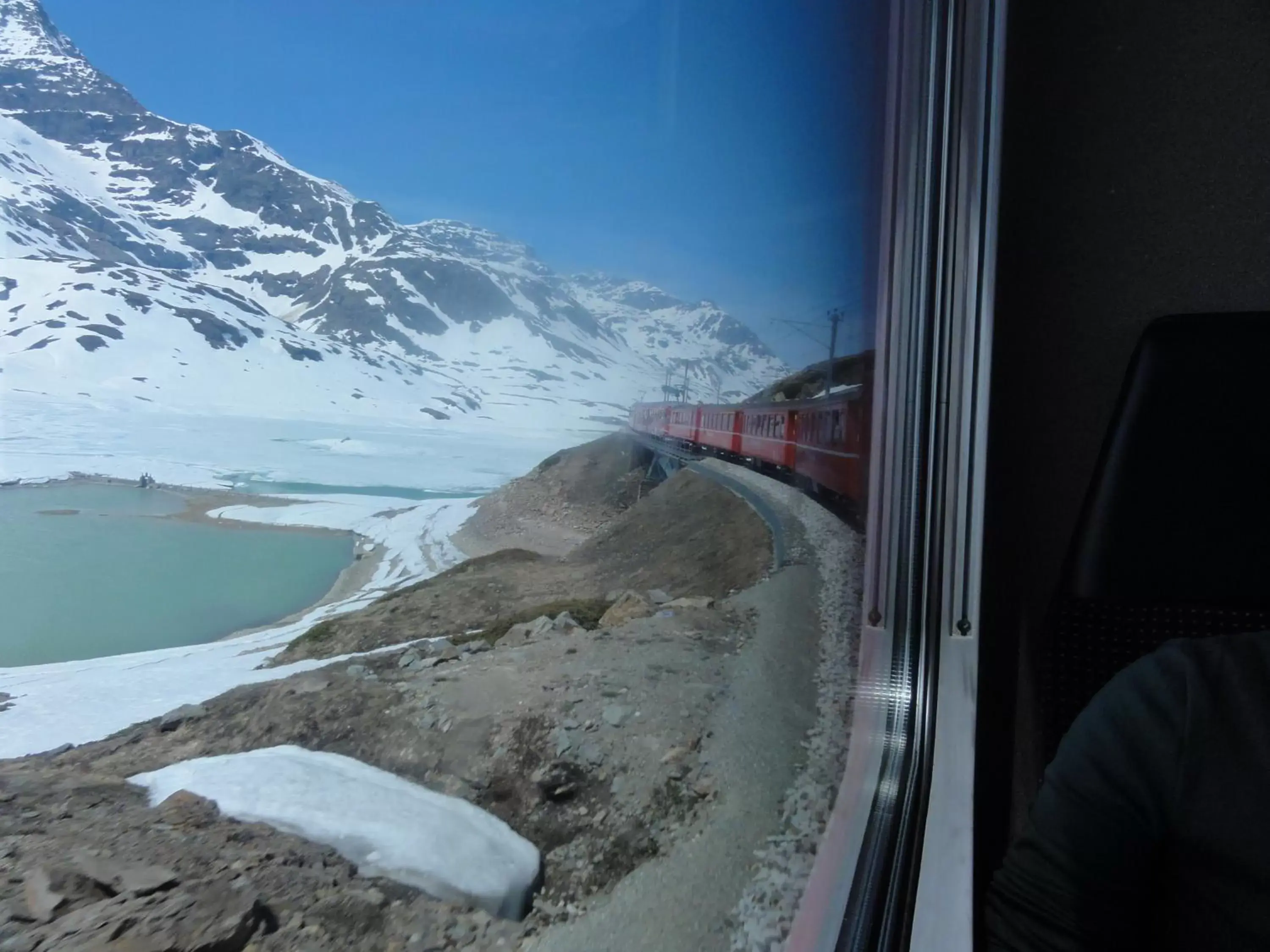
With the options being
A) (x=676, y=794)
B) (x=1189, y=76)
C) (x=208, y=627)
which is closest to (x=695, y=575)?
(x=676, y=794)

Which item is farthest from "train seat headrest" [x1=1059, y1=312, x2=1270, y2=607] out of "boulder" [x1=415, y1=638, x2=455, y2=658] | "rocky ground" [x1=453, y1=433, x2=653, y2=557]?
"boulder" [x1=415, y1=638, x2=455, y2=658]

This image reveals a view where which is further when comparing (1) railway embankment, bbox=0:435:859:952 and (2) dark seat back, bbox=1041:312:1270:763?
(2) dark seat back, bbox=1041:312:1270:763

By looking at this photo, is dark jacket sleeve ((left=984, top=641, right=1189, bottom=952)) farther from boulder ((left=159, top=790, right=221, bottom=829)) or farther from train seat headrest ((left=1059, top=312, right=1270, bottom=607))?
boulder ((left=159, top=790, right=221, bottom=829))

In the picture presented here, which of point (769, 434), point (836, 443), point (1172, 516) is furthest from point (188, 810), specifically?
point (836, 443)

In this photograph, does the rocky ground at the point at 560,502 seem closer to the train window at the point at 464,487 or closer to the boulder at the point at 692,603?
the train window at the point at 464,487

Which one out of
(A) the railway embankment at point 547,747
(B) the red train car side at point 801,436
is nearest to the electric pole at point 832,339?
(B) the red train car side at point 801,436
